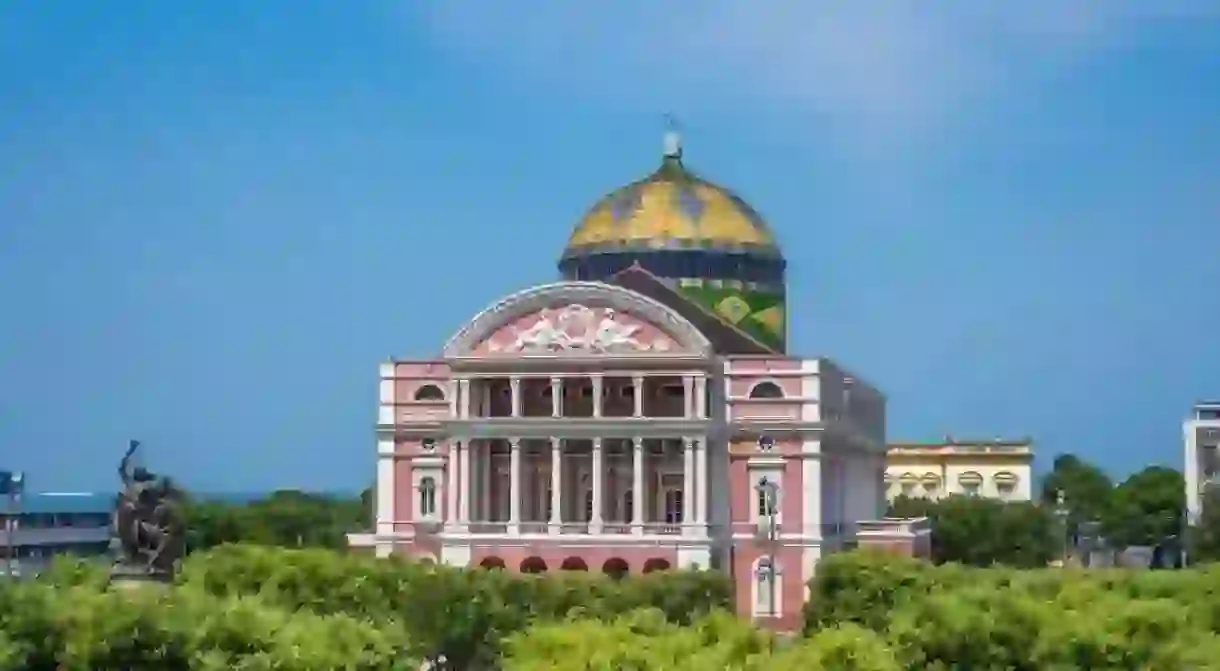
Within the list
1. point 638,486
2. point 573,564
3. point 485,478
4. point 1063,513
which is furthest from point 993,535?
point 485,478

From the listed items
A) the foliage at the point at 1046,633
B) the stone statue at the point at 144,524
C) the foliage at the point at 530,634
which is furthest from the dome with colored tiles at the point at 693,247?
the stone statue at the point at 144,524

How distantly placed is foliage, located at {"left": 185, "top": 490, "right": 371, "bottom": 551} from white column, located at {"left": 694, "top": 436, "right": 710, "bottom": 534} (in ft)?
76.6

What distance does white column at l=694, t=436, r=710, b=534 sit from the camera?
87188 mm

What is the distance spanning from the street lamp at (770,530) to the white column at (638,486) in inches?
196

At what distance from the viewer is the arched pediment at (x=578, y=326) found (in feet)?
288

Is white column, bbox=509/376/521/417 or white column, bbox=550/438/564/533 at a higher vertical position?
white column, bbox=509/376/521/417

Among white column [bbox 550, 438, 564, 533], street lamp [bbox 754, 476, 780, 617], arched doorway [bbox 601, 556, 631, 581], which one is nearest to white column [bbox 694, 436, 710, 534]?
street lamp [bbox 754, 476, 780, 617]

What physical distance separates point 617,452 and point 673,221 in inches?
615

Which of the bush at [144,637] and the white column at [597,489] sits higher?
the white column at [597,489]

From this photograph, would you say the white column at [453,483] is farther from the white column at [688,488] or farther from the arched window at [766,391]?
the arched window at [766,391]

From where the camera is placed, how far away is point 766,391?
8988cm

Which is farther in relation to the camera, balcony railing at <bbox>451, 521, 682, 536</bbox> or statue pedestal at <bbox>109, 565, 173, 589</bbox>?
balcony railing at <bbox>451, 521, 682, 536</bbox>

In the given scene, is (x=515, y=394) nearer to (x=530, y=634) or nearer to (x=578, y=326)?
(x=578, y=326)

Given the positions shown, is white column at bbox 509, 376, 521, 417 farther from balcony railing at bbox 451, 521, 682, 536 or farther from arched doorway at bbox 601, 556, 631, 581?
arched doorway at bbox 601, 556, 631, 581
